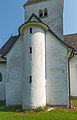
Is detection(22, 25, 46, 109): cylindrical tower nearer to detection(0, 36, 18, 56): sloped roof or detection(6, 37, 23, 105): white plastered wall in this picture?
detection(6, 37, 23, 105): white plastered wall

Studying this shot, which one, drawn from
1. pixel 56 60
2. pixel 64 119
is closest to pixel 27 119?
pixel 64 119

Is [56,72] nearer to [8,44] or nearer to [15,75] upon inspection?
[15,75]

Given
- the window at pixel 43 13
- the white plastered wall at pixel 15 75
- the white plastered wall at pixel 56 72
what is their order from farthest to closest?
the window at pixel 43 13 → the white plastered wall at pixel 15 75 → the white plastered wall at pixel 56 72

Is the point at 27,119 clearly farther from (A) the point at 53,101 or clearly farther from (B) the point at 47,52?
(B) the point at 47,52

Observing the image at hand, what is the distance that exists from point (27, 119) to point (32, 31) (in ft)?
29.5

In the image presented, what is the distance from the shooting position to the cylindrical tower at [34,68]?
19.4 metres

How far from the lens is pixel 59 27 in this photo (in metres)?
27.0

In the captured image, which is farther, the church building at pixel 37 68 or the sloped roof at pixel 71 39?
the sloped roof at pixel 71 39

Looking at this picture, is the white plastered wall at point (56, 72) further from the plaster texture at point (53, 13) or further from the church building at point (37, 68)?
the plaster texture at point (53, 13)

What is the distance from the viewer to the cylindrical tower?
1939 centimetres

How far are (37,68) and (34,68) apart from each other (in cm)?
29

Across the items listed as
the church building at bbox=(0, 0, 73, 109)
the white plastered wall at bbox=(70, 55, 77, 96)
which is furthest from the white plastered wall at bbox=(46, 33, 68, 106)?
the white plastered wall at bbox=(70, 55, 77, 96)

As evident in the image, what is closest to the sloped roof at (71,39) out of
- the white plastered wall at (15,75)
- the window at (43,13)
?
the window at (43,13)

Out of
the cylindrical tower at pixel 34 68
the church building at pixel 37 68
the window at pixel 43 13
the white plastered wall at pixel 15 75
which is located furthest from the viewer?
the window at pixel 43 13
